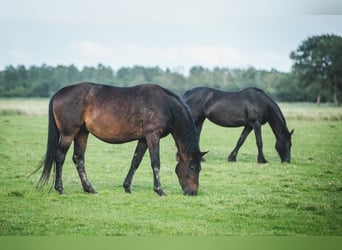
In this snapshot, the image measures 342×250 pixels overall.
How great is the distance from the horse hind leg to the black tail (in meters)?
0.21

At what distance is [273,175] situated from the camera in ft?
19.7

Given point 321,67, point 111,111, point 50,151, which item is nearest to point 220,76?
point 321,67

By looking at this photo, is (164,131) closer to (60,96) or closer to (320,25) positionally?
(60,96)

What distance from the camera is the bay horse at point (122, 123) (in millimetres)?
5434

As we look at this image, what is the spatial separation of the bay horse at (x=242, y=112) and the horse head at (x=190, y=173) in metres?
1.04

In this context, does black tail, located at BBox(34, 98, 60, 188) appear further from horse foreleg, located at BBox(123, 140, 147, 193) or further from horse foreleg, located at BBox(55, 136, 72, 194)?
horse foreleg, located at BBox(123, 140, 147, 193)

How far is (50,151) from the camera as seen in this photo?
541 centimetres

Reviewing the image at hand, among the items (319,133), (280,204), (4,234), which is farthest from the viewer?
(319,133)

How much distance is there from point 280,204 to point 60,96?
245cm

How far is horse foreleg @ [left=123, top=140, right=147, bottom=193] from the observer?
218 inches

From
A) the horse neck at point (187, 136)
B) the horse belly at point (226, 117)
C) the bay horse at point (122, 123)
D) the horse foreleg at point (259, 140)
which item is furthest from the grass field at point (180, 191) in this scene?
the horse neck at point (187, 136)

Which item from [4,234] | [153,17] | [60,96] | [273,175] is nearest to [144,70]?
[153,17]

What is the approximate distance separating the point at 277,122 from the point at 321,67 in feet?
3.14

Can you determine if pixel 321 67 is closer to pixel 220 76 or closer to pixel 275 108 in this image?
pixel 275 108
